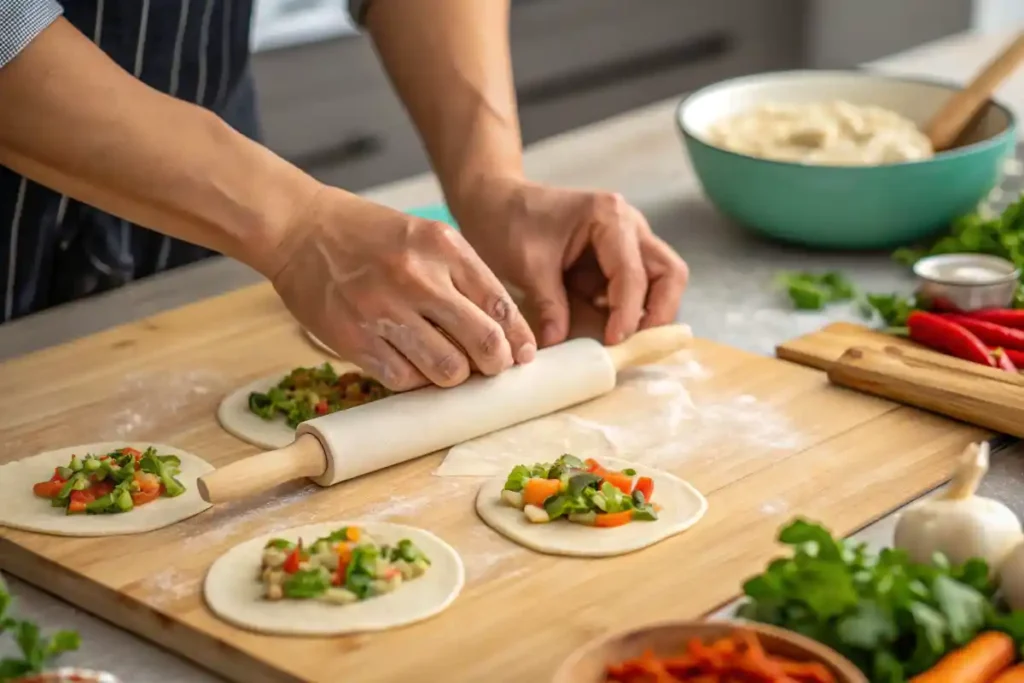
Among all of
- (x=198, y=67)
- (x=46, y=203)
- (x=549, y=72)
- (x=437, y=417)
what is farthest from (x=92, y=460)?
(x=549, y=72)

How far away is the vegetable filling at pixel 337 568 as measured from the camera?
3.73ft

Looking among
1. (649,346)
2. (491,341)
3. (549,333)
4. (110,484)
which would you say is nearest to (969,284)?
(649,346)

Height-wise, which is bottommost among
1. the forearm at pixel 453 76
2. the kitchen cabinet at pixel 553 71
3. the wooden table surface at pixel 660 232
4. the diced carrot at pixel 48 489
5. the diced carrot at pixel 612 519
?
the kitchen cabinet at pixel 553 71

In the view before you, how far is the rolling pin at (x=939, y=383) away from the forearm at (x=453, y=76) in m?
0.48

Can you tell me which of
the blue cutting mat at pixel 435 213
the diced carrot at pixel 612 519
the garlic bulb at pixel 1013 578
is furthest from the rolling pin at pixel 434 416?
the garlic bulb at pixel 1013 578

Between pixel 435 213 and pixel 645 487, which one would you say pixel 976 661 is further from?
pixel 435 213

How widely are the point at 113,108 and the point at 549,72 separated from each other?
2470mm

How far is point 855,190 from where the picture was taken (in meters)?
1.85

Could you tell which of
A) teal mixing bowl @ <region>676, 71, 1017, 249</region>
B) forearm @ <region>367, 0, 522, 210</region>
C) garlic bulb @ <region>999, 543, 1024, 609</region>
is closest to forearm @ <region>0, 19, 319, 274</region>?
forearm @ <region>367, 0, 522, 210</region>

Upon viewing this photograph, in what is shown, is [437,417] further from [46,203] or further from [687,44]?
[687,44]

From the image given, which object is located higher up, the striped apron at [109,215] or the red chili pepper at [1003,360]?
the striped apron at [109,215]

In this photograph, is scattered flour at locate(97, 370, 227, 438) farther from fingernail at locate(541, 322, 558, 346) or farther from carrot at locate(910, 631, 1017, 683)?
carrot at locate(910, 631, 1017, 683)

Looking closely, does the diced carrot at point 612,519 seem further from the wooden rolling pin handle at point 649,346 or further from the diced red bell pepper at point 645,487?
the wooden rolling pin handle at point 649,346

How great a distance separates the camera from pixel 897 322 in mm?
1688
